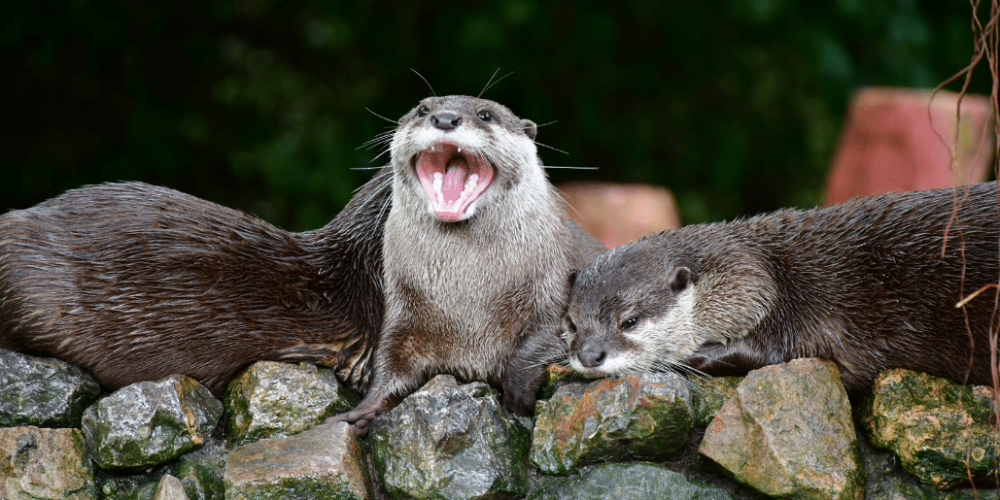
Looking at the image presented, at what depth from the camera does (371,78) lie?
564cm

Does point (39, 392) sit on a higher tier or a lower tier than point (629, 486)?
higher

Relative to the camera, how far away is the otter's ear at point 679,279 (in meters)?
2.51

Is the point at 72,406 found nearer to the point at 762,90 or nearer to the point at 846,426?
the point at 846,426

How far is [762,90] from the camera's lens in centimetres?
615

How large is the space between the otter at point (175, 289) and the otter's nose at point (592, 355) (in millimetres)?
654

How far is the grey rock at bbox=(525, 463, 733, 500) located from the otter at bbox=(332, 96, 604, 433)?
29 cm

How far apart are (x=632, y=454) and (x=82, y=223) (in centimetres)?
158

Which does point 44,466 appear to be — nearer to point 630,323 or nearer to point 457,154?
point 457,154

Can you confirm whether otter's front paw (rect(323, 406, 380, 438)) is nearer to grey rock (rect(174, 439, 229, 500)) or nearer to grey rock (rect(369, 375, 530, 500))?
grey rock (rect(369, 375, 530, 500))

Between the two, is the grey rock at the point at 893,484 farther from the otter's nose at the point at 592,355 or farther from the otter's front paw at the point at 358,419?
the otter's front paw at the point at 358,419

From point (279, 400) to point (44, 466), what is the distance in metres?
0.57

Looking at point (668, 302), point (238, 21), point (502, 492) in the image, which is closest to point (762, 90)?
point (238, 21)

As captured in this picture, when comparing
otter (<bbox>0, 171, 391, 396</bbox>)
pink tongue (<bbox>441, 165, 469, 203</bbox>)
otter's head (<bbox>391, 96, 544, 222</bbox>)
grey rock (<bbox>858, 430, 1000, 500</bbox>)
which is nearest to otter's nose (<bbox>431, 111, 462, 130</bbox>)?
otter's head (<bbox>391, 96, 544, 222</bbox>)

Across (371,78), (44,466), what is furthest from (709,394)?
(371,78)
